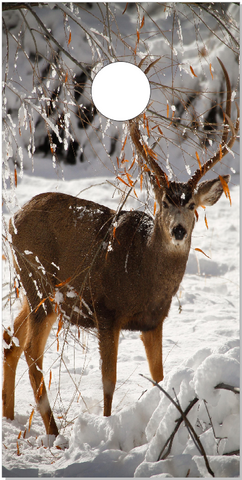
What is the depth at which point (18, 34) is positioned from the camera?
201 centimetres

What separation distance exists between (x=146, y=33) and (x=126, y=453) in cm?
193

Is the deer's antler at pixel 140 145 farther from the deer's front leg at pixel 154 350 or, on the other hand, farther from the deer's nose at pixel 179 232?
the deer's front leg at pixel 154 350

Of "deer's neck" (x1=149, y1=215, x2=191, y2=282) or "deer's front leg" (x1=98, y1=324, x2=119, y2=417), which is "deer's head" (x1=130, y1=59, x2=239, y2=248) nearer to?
"deer's neck" (x1=149, y1=215, x2=191, y2=282)

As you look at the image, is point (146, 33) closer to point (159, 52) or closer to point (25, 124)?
point (159, 52)

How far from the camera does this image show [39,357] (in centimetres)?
223

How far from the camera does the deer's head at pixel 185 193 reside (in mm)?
2023

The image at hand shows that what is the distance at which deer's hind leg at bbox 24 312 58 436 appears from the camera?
6.95 feet

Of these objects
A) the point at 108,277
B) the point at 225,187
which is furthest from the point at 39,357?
the point at 225,187

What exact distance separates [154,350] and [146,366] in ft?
0.31

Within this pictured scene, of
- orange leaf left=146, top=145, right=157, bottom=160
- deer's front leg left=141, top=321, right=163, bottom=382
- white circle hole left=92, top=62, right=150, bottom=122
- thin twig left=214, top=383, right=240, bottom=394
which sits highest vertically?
white circle hole left=92, top=62, right=150, bottom=122

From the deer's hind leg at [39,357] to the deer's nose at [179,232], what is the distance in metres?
0.78

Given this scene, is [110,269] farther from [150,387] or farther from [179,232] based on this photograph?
[150,387]

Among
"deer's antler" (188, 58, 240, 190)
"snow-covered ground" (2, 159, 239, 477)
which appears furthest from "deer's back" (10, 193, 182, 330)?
"deer's antler" (188, 58, 240, 190)

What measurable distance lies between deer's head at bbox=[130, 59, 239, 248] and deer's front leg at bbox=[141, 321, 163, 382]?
0.48m
